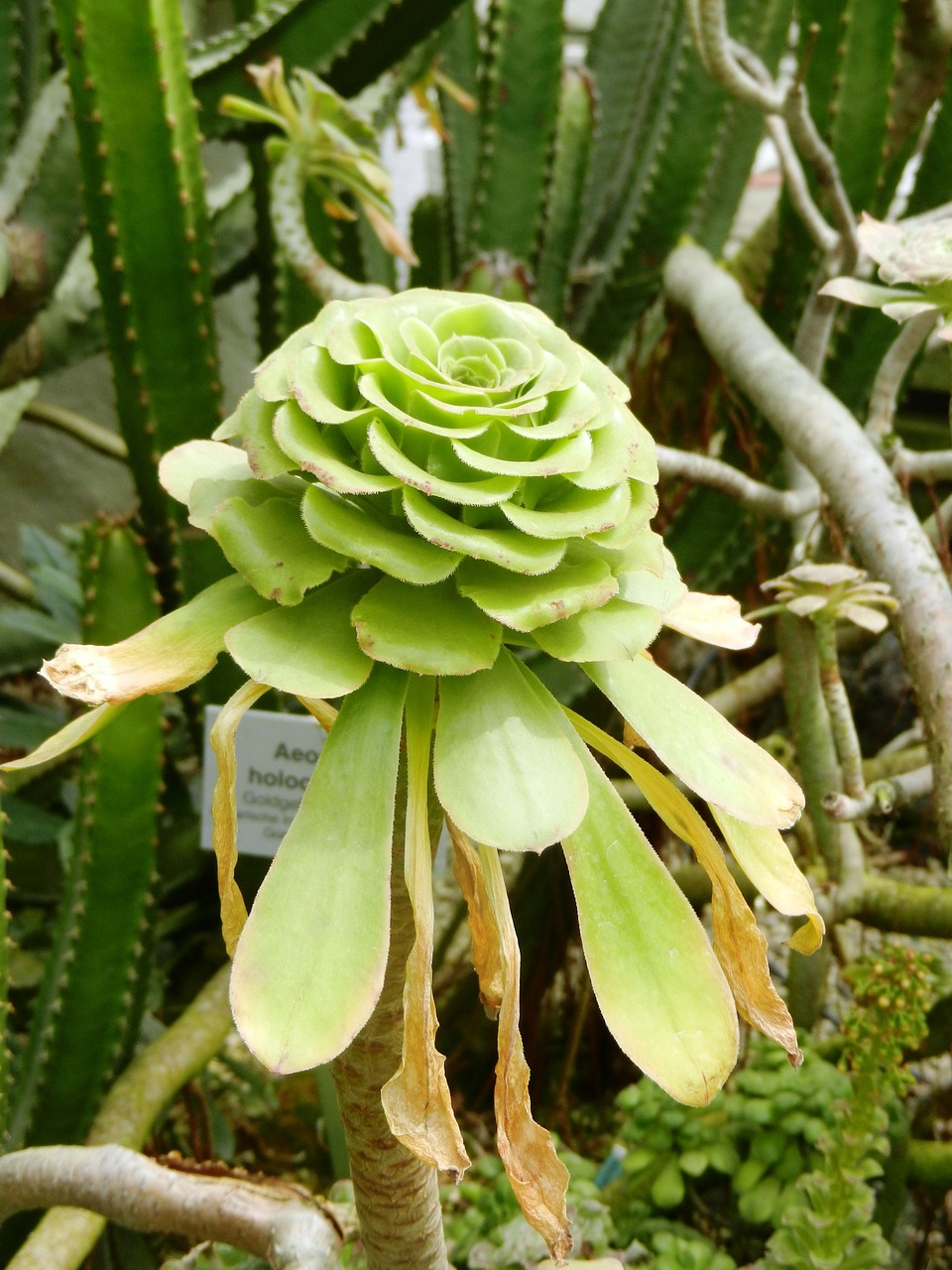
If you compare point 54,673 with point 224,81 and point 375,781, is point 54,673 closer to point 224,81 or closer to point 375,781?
point 375,781

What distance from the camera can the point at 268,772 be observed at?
0.69 meters

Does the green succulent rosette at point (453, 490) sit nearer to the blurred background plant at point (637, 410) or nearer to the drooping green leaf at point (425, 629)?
the drooping green leaf at point (425, 629)

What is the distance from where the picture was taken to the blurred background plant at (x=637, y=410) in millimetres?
686

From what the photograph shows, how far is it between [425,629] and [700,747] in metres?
0.10

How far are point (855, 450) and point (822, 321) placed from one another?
0.25 metres

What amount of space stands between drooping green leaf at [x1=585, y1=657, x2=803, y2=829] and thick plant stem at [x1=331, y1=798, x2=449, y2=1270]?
0.09m

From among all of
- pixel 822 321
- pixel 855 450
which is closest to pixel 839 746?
pixel 855 450

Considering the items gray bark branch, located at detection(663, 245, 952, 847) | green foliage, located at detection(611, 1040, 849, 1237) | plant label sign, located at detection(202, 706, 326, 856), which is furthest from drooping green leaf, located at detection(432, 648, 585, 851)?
green foliage, located at detection(611, 1040, 849, 1237)

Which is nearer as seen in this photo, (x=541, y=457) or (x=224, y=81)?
(x=541, y=457)

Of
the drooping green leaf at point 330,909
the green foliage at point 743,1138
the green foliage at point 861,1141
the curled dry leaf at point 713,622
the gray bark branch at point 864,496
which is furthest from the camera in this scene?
the green foliage at point 743,1138

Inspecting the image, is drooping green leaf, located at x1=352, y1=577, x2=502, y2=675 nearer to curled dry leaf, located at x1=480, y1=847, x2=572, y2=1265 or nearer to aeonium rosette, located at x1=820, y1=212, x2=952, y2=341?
curled dry leaf, located at x1=480, y1=847, x2=572, y2=1265

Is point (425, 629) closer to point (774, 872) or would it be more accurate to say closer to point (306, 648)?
point (306, 648)

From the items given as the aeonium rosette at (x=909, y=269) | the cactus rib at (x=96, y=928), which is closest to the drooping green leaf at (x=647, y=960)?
the aeonium rosette at (x=909, y=269)

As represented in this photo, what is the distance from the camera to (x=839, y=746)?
2.15ft
